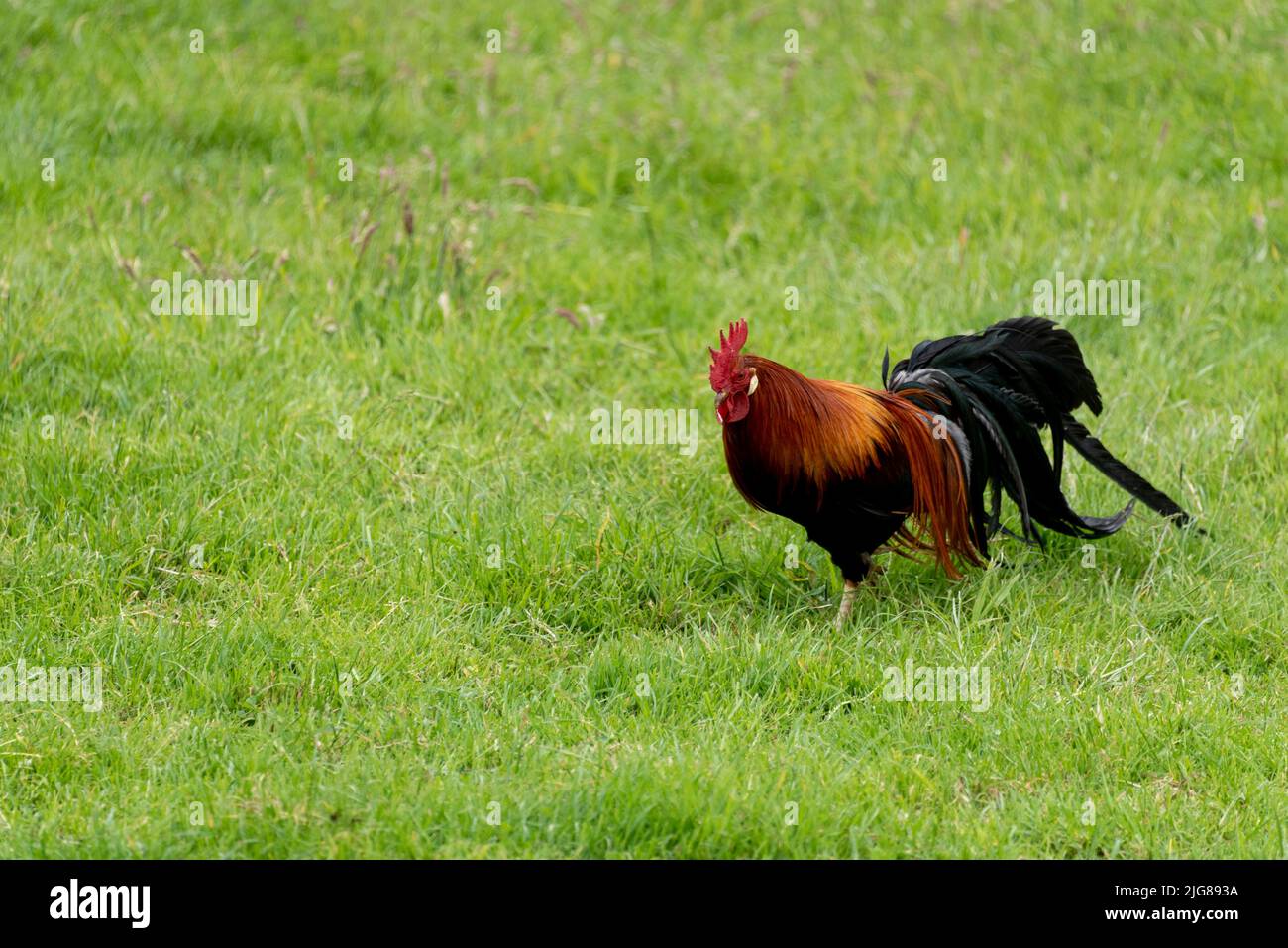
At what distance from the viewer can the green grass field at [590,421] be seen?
14.8ft

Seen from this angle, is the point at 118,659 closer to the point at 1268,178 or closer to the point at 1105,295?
the point at 1105,295

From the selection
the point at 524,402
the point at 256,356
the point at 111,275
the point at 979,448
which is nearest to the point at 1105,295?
A: the point at 979,448

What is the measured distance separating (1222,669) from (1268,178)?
14.6ft

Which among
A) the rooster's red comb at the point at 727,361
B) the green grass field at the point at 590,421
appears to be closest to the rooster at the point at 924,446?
the rooster's red comb at the point at 727,361

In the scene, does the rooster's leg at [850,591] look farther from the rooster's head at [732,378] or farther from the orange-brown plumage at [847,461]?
the rooster's head at [732,378]

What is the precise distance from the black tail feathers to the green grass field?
0.21 m

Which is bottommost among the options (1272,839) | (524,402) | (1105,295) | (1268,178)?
(1272,839)

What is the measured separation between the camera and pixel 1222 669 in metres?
5.39

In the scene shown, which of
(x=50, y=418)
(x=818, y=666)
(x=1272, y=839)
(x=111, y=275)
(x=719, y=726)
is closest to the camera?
(x=1272, y=839)

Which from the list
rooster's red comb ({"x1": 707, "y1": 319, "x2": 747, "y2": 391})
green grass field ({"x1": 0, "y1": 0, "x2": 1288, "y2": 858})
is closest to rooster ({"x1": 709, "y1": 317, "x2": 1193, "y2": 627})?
rooster's red comb ({"x1": 707, "y1": 319, "x2": 747, "y2": 391})

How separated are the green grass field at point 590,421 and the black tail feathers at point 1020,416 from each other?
211 millimetres

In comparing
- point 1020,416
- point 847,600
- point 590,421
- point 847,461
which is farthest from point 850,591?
point 590,421

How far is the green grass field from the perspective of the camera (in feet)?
14.8

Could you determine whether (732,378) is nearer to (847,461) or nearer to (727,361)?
(727,361)
